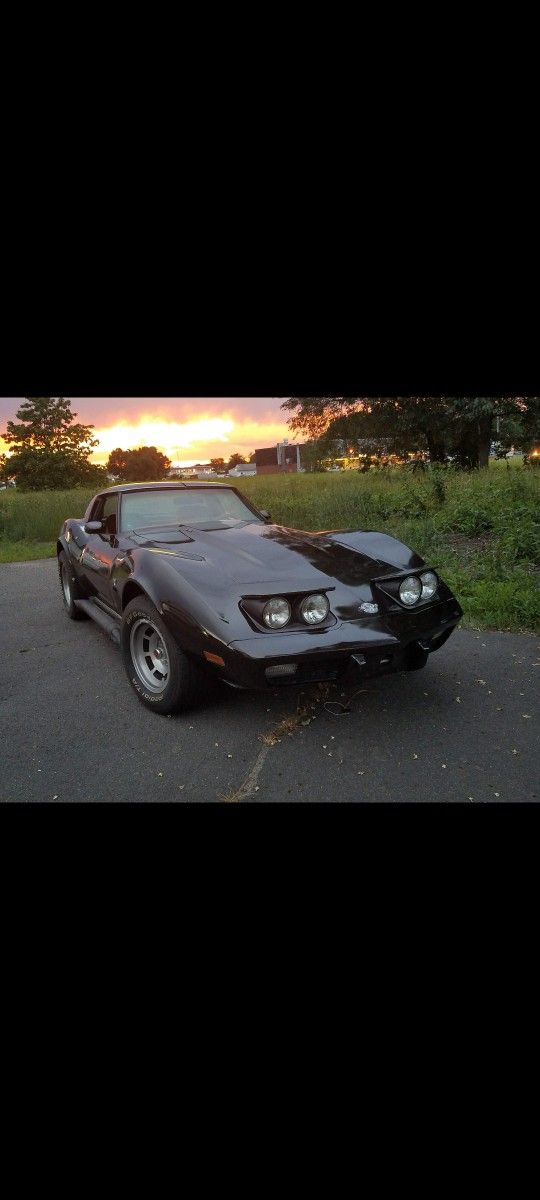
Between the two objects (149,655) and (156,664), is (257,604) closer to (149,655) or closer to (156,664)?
(156,664)

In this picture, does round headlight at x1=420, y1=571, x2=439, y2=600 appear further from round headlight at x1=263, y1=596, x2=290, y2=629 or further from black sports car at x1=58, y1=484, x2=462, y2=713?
round headlight at x1=263, y1=596, x2=290, y2=629

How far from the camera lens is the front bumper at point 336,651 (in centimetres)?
244

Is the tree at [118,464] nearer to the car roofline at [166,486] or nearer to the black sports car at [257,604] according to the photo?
the car roofline at [166,486]

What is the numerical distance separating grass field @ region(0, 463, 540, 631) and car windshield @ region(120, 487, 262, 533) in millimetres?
2250

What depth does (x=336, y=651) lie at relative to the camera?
2520 mm

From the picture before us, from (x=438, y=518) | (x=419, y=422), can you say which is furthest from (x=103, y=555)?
(x=419, y=422)

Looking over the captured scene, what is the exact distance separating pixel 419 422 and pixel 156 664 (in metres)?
13.3

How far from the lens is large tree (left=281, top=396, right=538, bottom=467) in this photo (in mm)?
14070

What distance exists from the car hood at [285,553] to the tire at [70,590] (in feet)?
5.48

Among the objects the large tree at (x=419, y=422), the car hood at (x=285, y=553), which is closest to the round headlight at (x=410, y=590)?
the car hood at (x=285, y=553)
